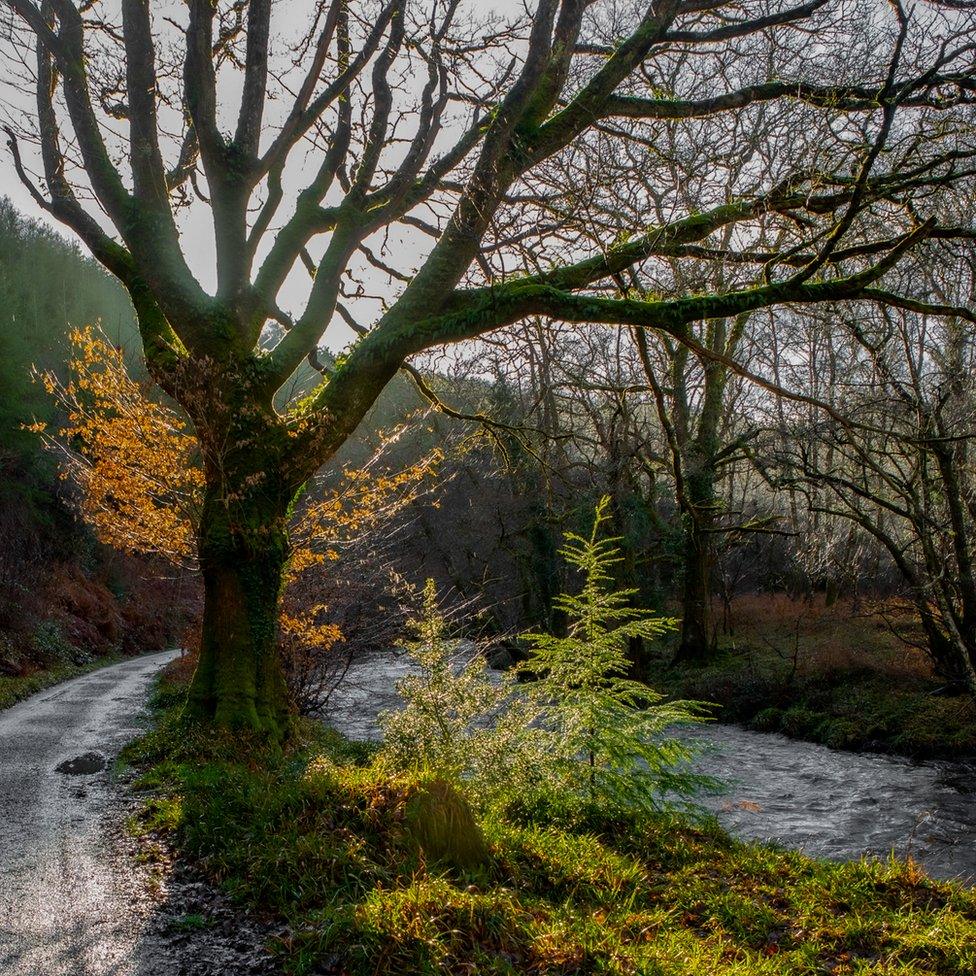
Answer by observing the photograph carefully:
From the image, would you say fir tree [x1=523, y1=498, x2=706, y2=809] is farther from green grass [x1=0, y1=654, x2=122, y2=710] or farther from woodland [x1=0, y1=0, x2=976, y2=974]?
green grass [x1=0, y1=654, x2=122, y2=710]

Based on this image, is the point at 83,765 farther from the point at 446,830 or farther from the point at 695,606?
the point at 695,606

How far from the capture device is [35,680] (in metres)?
16.5

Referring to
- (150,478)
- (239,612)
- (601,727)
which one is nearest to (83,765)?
(239,612)

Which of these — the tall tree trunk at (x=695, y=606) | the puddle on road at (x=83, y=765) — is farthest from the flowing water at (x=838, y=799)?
the tall tree trunk at (x=695, y=606)

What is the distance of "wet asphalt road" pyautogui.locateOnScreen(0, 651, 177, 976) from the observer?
3871mm

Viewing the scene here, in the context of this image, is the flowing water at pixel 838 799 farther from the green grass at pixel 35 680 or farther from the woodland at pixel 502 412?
the green grass at pixel 35 680

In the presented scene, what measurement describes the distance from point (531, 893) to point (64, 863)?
9.95 feet

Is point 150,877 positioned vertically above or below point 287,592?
below

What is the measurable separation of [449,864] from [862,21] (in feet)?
30.9

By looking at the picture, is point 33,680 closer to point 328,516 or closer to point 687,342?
point 328,516

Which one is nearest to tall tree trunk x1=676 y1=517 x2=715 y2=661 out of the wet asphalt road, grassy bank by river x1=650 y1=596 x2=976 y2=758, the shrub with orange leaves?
grassy bank by river x1=650 y1=596 x2=976 y2=758

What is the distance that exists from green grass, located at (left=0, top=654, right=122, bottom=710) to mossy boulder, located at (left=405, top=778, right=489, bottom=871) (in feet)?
37.6

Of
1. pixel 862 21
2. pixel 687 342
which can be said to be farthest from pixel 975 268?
pixel 687 342

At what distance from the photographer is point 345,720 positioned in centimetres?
1459
